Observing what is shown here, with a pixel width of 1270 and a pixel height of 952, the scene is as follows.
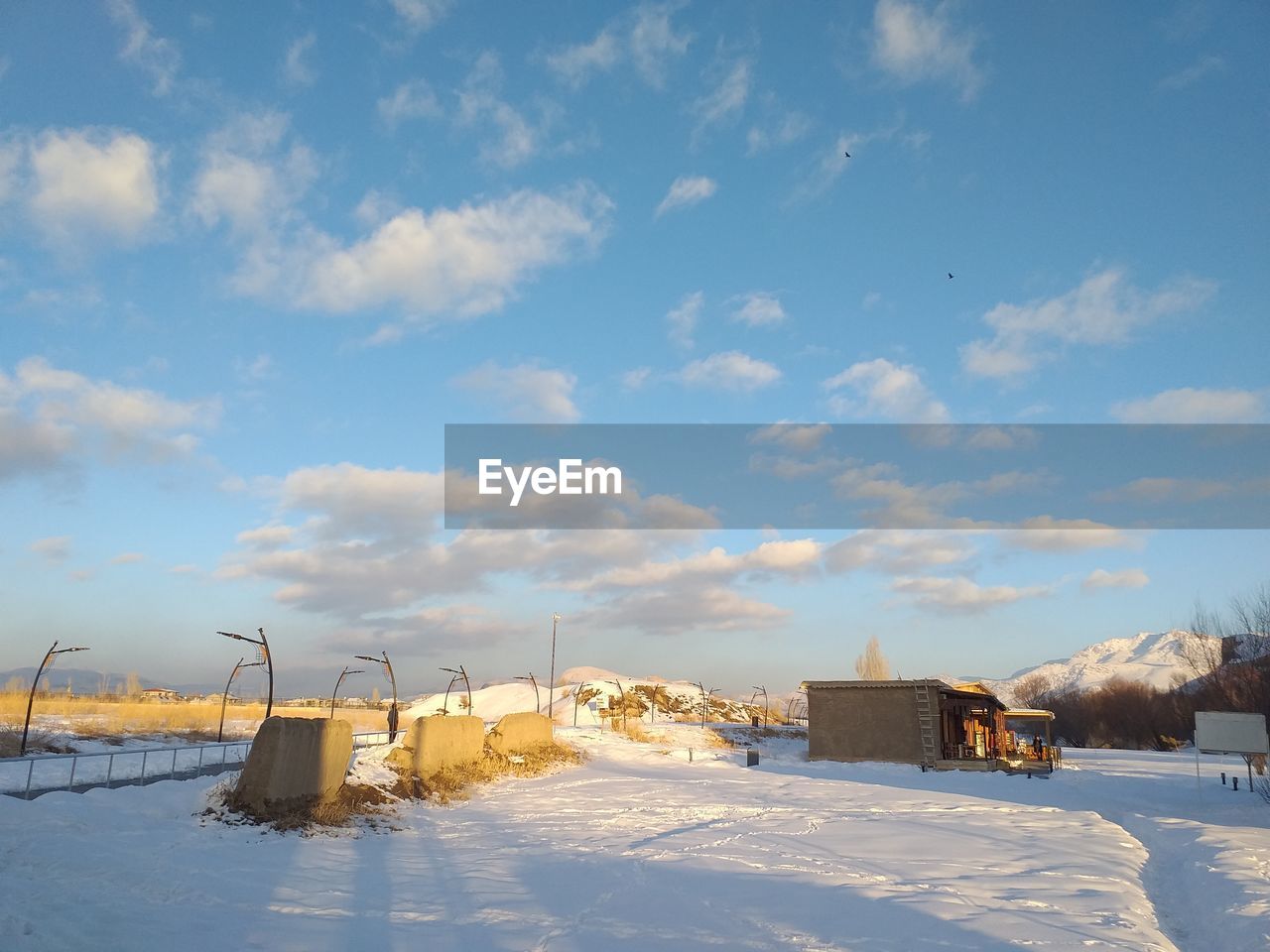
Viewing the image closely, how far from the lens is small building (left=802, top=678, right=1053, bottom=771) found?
38594 millimetres

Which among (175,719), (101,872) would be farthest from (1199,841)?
(175,719)

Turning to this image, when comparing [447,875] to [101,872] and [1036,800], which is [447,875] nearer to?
[101,872]

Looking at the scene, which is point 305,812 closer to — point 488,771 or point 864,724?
point 488,771

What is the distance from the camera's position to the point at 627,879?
1216cm

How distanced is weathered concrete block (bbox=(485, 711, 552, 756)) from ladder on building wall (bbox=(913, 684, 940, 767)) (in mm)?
17360

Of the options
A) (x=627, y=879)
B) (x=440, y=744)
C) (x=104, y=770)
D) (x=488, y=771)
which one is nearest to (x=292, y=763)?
(x=627, y=879)

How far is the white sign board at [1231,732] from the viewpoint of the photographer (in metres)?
24.5

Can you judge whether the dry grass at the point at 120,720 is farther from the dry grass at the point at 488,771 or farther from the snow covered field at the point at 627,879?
the snow covered field at the point at 627,879

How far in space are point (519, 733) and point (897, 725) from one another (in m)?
18.8

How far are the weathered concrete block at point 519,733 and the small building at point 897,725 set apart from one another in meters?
15.3

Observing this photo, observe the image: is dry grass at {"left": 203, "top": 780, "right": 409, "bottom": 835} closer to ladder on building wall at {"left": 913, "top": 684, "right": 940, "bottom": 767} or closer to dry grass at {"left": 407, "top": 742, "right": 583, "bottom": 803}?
dry grass at {"left": 407, "top": 742, "right": 583, "bottom": 803}

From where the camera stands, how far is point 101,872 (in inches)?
409

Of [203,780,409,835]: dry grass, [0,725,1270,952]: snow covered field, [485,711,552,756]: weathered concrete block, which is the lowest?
[0,725,1270,952]: snow covered field

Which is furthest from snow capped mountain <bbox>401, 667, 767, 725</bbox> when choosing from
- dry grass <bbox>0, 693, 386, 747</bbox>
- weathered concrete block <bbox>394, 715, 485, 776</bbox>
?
weathered concrete block <bbox>394, 715, 485, 776</bbox>
